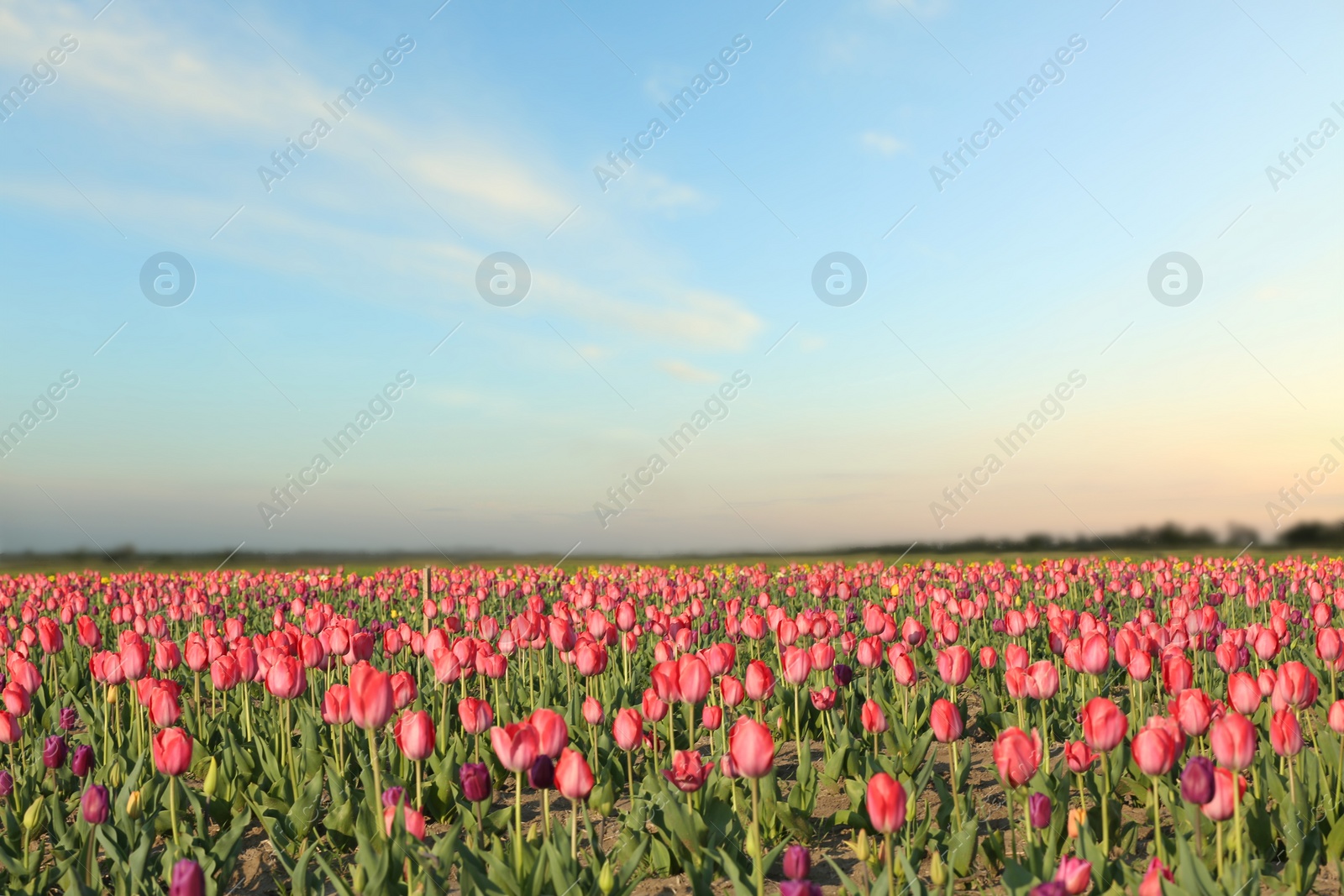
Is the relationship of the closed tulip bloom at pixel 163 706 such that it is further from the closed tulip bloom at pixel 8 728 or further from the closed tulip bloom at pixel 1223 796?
the closed tulip bloom at pixel 1223 796

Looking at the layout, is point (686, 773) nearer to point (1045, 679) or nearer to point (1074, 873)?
point (1074, 873)

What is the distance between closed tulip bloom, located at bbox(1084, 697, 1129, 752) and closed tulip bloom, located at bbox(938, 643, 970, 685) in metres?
1.65

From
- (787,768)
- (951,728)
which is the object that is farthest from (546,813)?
(787,768)

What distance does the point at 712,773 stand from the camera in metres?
5.22

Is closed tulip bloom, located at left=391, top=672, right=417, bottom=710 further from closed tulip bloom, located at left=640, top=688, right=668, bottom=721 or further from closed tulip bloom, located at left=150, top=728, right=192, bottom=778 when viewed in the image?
closed tulip bloom, located at left=640, top=688, right=668, bottom=721

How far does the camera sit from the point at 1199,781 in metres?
3.53

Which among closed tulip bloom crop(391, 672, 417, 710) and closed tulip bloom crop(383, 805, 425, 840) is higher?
closed tulip bloom crop(391, 672, 417, 710)

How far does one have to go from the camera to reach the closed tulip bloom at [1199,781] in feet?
11.6

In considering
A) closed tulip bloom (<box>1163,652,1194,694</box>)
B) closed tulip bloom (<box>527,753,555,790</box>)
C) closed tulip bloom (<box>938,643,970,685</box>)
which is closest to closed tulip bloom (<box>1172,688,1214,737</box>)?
closed tulip bloom (<box>1163,652,1194,694</box>)

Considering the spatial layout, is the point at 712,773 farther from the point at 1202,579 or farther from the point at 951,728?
the point at 1202,579

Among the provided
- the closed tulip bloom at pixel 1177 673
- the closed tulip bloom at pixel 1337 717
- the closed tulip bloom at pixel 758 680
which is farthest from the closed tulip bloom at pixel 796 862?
the closed tulip bloom at pixel 1337 717

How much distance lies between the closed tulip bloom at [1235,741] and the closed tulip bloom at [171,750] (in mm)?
4690

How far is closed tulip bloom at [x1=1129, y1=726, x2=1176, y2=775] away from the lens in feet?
12.8

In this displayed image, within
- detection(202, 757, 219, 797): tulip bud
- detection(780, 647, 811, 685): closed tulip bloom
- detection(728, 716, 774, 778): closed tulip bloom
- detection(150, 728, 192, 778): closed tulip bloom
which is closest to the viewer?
detection(728, 716, 774, 778): closed tulip bloom
